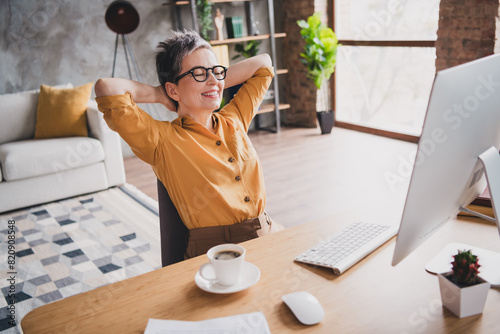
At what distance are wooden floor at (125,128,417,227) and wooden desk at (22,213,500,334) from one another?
5.38 ft

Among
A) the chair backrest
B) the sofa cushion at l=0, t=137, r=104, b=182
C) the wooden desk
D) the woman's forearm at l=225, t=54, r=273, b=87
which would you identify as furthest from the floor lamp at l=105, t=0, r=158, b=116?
the wooden desk

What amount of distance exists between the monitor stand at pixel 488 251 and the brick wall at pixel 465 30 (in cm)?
293

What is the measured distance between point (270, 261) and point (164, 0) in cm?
436

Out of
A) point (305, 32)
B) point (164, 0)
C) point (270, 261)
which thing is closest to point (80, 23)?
point (164, 0)

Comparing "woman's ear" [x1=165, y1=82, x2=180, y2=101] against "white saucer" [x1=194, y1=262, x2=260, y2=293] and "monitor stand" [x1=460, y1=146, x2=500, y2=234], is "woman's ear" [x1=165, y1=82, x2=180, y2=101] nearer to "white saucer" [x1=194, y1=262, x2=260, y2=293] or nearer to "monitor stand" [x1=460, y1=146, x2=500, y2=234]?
"white saucer" [x1=194, y1=262, x2=260, y2=293]

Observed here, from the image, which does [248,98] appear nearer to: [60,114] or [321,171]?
[321,171]

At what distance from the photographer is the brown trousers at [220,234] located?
147cm

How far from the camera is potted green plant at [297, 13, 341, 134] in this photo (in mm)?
4980

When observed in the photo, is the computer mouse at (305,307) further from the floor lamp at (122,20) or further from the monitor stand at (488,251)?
the floor lamp at (122,20)

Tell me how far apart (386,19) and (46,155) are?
3490 millimetres

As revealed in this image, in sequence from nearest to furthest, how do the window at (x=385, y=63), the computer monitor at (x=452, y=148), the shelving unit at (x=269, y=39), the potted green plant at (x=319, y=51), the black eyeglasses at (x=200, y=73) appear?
the computer monitor at (x=452, y=148)
the black eyeglasses at (x=200, y=73)
the window at (x=385, y=63)
the shelving unit at (x=269, y=39)
the potted green plant at (x=319, y=51)

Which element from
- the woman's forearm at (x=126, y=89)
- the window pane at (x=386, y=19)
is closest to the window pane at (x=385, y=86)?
the window pane at (x=386, y=19)

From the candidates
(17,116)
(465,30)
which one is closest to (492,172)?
(465,30)

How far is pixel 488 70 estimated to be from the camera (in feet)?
2.98
